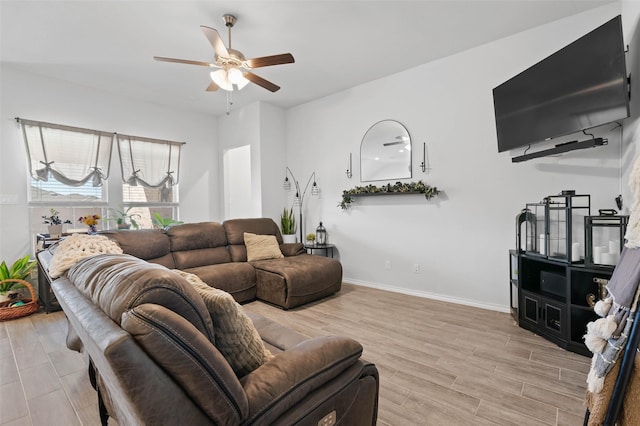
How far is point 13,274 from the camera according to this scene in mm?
3352

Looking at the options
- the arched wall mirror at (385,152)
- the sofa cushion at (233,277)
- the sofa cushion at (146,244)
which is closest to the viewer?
the sofa cushion at (146,244)

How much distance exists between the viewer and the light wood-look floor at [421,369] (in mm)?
1685

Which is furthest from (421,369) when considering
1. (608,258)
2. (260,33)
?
(260,33)

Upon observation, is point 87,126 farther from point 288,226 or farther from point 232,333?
point 232,333

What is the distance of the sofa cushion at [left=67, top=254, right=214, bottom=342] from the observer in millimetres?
768

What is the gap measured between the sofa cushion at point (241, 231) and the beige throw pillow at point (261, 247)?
0.26ft

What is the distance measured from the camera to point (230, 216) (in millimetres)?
6246

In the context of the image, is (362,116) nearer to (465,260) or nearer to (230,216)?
(465,260)

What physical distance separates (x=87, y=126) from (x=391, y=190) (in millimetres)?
4456

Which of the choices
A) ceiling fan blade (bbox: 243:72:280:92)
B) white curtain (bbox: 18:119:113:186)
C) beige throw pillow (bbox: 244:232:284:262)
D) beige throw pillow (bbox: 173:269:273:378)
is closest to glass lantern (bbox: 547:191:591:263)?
beige throw pillow (bbox: 173:269:273:378)

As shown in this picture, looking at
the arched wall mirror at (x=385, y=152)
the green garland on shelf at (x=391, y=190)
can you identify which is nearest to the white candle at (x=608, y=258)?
the green garland on shelf at (x=391, y=190)

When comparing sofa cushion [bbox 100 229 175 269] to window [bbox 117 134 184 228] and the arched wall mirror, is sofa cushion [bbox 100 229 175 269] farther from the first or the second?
the arched wall mirror

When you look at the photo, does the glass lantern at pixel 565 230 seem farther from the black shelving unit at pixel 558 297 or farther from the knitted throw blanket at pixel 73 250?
the knitted throw blanket at pixel 73 250

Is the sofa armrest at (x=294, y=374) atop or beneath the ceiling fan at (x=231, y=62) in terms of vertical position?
beneath
